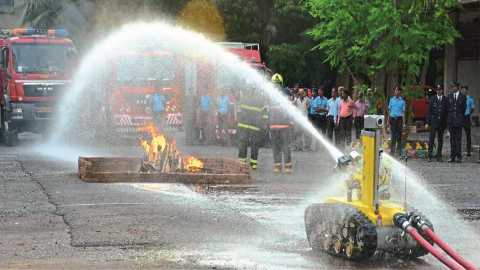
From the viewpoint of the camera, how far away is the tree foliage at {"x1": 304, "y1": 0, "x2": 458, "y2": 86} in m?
23.5

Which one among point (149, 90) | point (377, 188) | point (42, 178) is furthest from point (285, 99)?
point (149, 90)

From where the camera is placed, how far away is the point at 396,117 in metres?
24.0

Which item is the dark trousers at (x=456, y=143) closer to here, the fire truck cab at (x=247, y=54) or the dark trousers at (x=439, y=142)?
the dark trousers at (x=439, y=142)

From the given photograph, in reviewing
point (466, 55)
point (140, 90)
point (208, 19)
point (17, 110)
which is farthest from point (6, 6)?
point (17, 110)

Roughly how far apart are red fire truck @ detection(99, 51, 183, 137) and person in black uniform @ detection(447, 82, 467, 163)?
334 inches

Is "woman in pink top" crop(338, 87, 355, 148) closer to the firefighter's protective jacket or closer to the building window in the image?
the firefighter's protective jacket

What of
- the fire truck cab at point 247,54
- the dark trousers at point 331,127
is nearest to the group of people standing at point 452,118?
the dark trousers at point 331,127

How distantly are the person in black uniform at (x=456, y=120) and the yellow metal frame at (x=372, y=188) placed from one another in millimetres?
13228

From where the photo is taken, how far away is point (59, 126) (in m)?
27.7

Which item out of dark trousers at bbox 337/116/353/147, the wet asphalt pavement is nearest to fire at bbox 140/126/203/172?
the wet asphalt pavement

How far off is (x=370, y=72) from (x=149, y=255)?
16.0 m

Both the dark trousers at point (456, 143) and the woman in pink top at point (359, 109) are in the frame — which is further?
the woman in pink top at point (359, 109)

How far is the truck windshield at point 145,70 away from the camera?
91.7ft

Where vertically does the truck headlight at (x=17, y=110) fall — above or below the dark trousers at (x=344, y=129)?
above
